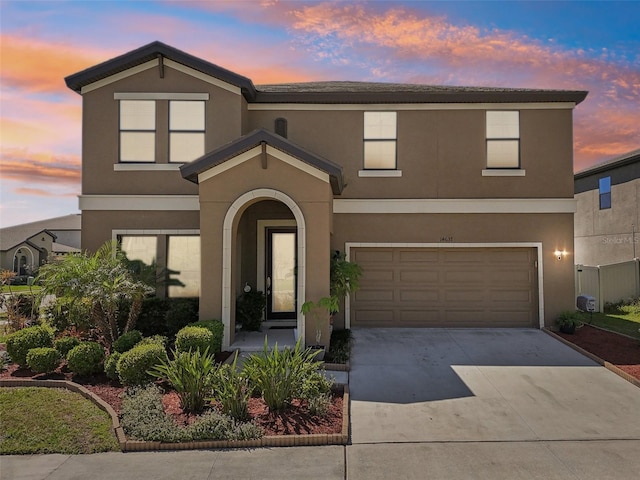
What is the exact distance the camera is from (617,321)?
44.3ft

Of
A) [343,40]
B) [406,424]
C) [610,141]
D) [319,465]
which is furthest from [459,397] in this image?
[610,141]

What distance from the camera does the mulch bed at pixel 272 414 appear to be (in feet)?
19.7

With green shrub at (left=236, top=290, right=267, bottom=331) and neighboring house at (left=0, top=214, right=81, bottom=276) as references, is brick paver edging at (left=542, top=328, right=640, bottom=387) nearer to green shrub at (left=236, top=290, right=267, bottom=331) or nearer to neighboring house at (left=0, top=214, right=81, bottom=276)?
green shrub at (left=236, top=290, right=267, bottom=331)

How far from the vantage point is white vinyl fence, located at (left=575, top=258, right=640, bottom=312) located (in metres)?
15.5

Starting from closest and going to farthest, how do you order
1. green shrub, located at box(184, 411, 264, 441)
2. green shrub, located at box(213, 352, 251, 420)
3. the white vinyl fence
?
green shrub, located at box(184, 411, 264, 441) < green shrub, located at box(213, 352, 251, 420) < the white vinyl fence

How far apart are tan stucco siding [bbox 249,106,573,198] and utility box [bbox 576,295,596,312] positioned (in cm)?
382

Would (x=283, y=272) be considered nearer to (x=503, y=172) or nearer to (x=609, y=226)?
(x=503, y=172)

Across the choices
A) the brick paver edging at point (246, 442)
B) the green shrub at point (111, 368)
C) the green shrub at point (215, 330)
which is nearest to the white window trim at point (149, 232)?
the green shrub at point (215, 330)

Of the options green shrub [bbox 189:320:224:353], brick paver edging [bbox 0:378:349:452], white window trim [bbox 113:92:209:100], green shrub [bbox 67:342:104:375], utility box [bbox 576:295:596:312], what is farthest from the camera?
utility box [bbox 576:295:596:312]

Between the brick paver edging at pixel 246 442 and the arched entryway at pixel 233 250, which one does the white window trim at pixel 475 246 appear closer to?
the arched entryway at pixel 233 250

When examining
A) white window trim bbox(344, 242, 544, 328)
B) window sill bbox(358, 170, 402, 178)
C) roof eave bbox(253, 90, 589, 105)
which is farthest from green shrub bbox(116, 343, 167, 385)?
roof eave bbox(253, 90, 589, 105)

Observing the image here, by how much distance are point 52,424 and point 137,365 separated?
4.77 ft

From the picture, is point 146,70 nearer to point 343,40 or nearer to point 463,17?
point 343,40

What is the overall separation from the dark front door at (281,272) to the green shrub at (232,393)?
5.18 meters
